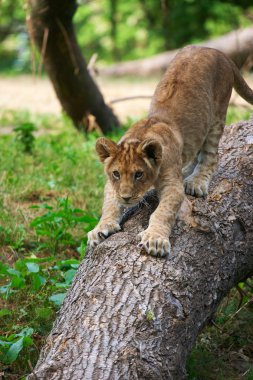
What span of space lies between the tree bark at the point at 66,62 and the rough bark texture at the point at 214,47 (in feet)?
11.6

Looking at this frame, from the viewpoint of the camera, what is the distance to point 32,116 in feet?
37.3

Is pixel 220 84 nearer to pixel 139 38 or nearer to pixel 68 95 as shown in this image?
pixel 68 95

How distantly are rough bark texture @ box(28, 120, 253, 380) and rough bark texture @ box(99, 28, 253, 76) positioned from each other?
817cm

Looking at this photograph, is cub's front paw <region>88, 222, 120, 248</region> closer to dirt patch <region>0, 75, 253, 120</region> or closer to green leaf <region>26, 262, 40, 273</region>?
green leaf <region>26, 262, 40, 273</region>

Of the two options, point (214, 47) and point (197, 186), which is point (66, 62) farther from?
point (214, 47)

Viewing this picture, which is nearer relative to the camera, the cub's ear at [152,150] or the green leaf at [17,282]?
the cub's ear at [152,150]

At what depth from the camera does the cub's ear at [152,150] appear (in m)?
4.75

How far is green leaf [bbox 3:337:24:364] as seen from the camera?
429 cm

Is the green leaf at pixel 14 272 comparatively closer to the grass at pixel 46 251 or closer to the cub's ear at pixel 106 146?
the grass at pixel 46 251

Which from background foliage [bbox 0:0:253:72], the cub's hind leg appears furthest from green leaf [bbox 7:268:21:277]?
background foliage [bbox 0:0:253:72]

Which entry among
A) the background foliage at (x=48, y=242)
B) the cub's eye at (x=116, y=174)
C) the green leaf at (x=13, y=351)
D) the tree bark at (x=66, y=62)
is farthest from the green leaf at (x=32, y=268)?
the tree bark at (x=66, y=62)

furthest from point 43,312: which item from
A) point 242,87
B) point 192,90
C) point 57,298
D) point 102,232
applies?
point 242,87

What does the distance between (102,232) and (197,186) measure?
91cm

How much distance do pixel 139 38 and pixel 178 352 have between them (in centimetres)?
1993
